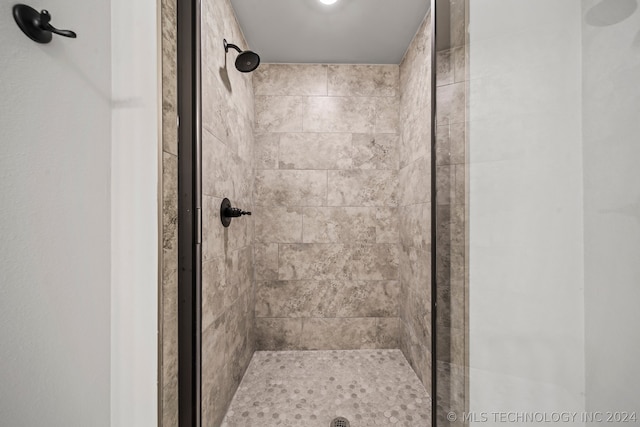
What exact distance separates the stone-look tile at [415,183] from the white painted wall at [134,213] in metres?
1.37

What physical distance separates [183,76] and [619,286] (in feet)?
4.09

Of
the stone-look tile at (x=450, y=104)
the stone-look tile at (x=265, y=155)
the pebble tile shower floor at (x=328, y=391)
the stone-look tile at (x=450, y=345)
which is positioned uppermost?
the stone-look tile at (x=265, y=155)

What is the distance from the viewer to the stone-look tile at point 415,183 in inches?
60.9

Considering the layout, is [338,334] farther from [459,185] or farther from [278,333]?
[459,185]

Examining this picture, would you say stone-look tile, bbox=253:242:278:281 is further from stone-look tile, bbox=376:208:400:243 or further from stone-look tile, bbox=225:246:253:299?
stone-look tile, bbox=376:208:400:243

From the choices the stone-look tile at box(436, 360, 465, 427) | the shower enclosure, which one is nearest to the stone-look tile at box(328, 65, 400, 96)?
the shower enclosure

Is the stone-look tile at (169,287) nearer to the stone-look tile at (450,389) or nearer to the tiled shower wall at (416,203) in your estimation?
the stone-look tile at (450,389)

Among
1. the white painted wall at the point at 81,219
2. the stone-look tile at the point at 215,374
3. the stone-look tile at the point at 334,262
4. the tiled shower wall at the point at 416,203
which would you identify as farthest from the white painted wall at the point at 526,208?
the stone-look tile at the point at 334,262

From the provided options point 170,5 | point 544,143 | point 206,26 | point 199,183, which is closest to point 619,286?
point 544,143

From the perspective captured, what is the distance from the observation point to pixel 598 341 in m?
0.54

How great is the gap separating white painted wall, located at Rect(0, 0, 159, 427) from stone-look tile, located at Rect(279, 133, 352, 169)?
1330mm

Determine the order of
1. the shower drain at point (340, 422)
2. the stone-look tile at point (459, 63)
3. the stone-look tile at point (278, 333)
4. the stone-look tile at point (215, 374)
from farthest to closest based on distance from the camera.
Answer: the stone-look tile at point (278, 333), the shower drain at point (340, 422), the stone-look tile at point (215, 374), the stone-look tile at point (459, 63)

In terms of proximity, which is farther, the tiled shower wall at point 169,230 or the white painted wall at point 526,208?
the tiled shower wall at point 169,230

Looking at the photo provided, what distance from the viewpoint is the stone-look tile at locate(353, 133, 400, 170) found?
2.10 m
